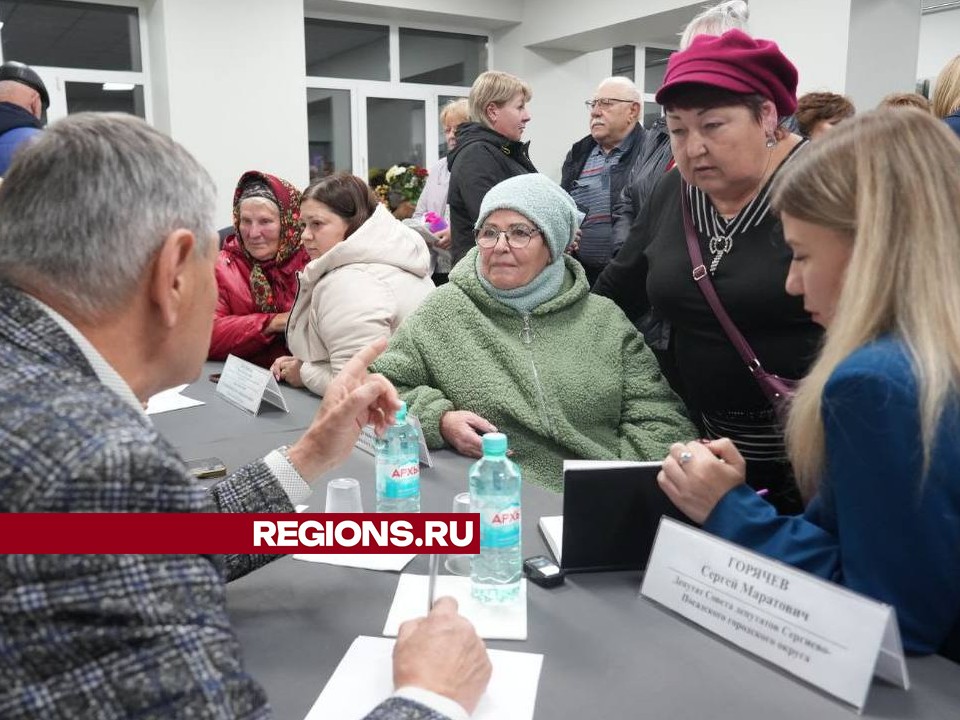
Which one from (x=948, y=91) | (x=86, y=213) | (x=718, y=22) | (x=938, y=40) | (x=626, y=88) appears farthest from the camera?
(x=938, y=40)

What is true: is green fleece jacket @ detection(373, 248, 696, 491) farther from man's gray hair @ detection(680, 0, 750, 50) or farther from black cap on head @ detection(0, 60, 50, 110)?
black cap on head @ detection(0, 60, 50, 110)

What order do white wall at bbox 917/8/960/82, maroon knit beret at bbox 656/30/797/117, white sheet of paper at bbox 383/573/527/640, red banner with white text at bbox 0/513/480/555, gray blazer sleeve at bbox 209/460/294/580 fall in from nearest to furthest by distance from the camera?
red banner with white text at bbox 0/513/480/555
white sheet of paper at bbox 383/573/527/640
gray blazer sleeve at bbox 209/460/294/580
maroon knit beret at bbox 656/30/797/117
white wall at bbox 917/8/960/82

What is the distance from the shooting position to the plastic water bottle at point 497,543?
1186mm

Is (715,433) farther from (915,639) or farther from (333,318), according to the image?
(333,318)

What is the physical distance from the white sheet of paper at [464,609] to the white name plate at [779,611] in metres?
0.20

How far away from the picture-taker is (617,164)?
3752 millimetres

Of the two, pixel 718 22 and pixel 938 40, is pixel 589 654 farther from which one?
pixel 938 40

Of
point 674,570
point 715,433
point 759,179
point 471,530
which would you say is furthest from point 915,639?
point 759,179

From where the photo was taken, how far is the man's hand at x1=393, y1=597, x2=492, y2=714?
0.89 metres

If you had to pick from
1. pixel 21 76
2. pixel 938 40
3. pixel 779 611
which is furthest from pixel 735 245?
pixel 938 40

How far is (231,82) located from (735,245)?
586 centimetres

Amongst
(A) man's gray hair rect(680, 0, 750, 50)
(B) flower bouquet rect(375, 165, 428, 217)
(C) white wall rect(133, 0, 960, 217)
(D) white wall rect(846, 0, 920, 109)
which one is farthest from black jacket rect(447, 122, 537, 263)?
(D) white wall rect(846, 0, 920, 109)

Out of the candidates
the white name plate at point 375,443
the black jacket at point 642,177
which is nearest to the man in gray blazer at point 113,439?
the white name plate at point 375,443

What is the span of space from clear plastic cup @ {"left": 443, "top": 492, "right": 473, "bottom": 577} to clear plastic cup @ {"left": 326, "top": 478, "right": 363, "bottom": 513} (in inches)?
8.5
